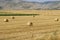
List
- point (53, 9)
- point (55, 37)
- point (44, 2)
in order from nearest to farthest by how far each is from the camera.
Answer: point (55, 37) → point (44, 2) → point (53, 9)

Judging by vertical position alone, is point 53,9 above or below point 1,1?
below

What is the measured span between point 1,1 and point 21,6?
17.8 inches

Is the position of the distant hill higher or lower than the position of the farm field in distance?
lower

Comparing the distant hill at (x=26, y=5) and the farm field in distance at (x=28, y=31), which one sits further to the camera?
the distant hill at (x=26, y=5)

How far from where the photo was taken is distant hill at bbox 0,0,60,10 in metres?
3.63

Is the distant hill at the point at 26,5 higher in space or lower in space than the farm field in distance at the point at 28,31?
lower

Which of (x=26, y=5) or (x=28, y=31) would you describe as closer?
(x=28, y=31)

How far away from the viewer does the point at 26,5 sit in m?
3.74

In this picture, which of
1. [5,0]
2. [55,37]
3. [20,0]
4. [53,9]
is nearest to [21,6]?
[20,0]

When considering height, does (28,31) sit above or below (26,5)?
above

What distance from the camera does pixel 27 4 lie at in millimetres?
3711

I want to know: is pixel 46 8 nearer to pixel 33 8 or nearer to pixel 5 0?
pixel 33 8

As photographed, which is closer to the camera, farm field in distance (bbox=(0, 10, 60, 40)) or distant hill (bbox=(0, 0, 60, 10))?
farm field in distance (bbox=(0, 10, 60, 40))

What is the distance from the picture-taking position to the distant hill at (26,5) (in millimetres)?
3627
